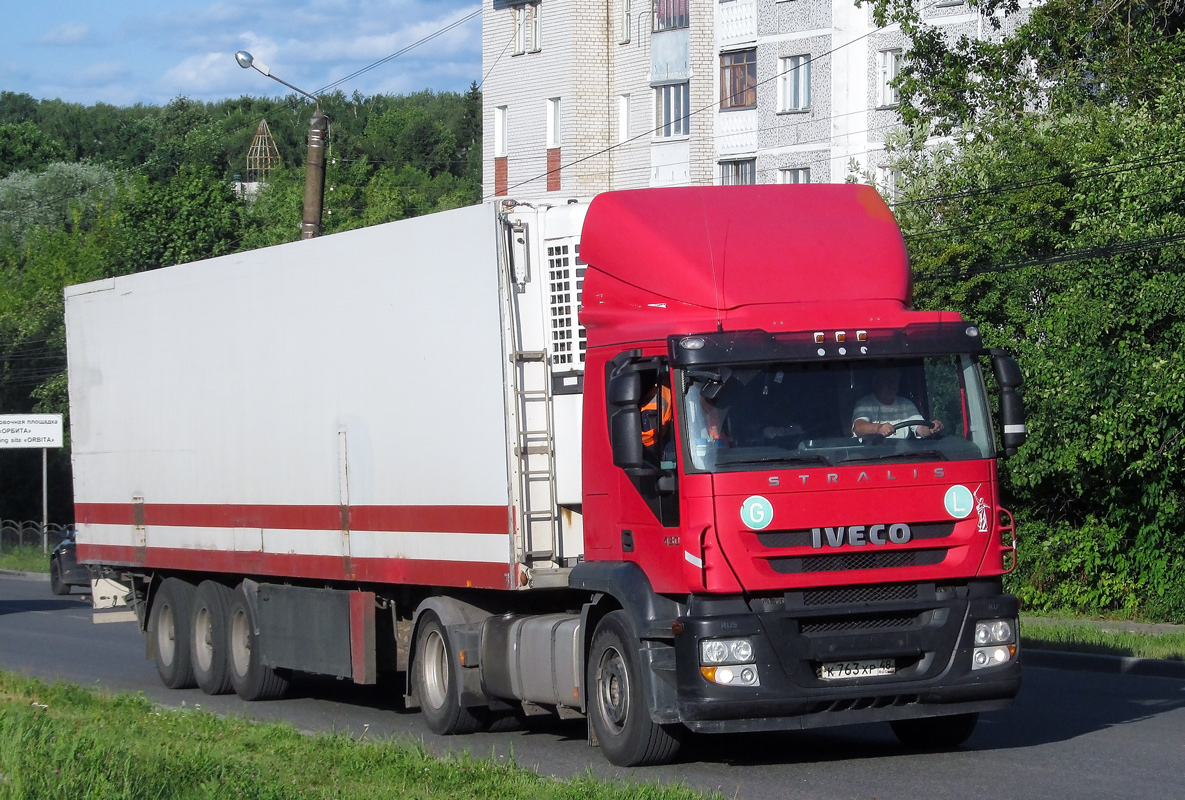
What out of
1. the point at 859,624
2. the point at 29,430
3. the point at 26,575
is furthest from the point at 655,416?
the point at 29,430

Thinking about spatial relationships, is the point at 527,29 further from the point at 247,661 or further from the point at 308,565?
the point at 308,565

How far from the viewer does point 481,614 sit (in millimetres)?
12078

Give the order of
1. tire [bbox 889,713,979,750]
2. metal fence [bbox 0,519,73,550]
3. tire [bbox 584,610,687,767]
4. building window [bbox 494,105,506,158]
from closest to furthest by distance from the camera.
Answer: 1. tire [bbox 584,610,687,767]
2. tire [bbox 889,713,979,750]
3. metal fence [bbox 0,519,73,550]
4. building window [bbox 494,105,506,158]

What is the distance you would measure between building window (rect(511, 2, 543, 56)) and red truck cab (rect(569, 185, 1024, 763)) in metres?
49.6

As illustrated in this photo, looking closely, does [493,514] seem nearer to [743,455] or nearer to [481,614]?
[481,614]

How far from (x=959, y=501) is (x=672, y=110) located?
152 ft

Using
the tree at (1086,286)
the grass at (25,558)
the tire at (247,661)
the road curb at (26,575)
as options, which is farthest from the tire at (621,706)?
the grass at (25,558)

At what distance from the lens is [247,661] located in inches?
599

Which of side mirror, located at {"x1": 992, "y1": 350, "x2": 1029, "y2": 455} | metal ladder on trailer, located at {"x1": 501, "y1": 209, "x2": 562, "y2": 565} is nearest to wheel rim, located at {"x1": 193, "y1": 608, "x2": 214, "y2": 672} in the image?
metal ladder on trailer, located at {"x1": 501, "y1": 209, "x2": 562, "y2": 565}

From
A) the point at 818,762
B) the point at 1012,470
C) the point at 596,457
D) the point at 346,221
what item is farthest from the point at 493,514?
the point at 346,221

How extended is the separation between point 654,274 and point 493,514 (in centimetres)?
210

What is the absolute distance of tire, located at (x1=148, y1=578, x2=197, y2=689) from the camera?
53.6 ft

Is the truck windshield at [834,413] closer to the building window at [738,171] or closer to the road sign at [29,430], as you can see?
the road sign at [29,430]

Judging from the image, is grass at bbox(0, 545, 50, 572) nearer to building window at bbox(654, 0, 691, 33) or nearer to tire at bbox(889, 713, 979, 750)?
building window at bbox(654, 0, 691, 33)
